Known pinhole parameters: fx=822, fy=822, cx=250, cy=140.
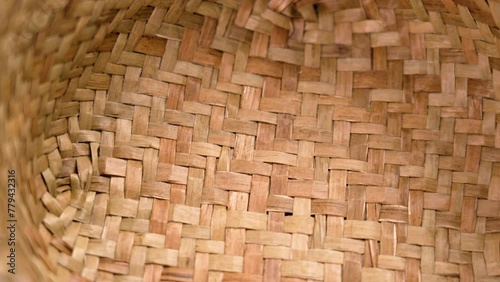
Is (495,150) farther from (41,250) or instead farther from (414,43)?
(41,250)

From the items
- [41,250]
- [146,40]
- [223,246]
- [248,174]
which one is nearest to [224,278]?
[223,246]

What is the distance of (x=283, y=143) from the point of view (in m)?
1.53

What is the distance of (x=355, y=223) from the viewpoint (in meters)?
1.50

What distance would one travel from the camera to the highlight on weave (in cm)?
145

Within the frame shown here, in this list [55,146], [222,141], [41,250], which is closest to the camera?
[41,250]

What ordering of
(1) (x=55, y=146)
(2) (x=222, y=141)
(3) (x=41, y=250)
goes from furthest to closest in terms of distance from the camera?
(2) (x=222, y=141) → (1) (x=55, y=146) → (3) (x=41, y=250)

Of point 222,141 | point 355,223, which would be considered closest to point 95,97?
point 222,141

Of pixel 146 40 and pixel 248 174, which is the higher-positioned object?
pixel 146 40

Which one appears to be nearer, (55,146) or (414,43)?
(55,146)

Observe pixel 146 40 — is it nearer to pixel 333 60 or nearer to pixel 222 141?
pixel 222 141

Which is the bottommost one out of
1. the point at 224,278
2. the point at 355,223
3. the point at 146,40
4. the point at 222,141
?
the point at 224,278

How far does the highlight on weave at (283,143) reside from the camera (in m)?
1.45

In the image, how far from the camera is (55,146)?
1414mm

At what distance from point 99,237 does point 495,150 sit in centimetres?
73
